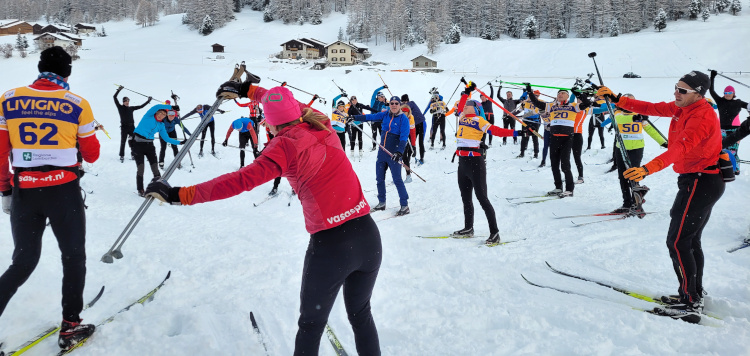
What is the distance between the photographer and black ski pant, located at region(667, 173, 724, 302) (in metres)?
3.41

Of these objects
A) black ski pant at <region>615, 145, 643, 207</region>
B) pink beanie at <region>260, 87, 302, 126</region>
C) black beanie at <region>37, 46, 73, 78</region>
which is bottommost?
black ski pant at <region>615, 145, 643, 207</region>

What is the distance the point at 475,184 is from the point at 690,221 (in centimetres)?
255

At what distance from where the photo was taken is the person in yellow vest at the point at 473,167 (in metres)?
5.49

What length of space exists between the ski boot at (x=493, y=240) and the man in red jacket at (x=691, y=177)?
A: 83.3 inches

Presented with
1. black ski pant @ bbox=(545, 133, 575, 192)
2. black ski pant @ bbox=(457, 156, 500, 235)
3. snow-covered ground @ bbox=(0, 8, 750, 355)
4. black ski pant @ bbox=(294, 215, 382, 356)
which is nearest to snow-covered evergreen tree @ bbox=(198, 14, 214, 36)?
snow-covered ground @ bbox=(0, 8, 750, 355)

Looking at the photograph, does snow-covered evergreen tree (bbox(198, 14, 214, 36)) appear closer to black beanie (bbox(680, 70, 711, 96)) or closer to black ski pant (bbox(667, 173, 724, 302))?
black beanie (bbox(680, 70, 711, 96))

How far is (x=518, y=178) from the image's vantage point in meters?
9.64

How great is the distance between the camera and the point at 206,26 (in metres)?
73.6

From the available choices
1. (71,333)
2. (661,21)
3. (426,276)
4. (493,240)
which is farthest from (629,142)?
(661,21)

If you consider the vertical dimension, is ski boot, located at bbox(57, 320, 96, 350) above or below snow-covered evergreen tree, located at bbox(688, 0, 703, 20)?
below

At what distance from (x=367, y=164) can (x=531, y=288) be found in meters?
8.41

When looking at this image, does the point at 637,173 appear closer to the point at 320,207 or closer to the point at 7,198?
the point at 320,207

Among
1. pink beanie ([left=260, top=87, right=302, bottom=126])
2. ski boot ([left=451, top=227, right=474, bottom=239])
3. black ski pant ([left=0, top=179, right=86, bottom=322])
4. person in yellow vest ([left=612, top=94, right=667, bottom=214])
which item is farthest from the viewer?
person in yellow vest ([left=612, top=94, right=667, bottom=214])

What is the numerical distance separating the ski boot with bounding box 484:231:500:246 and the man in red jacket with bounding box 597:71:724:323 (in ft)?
6.94
